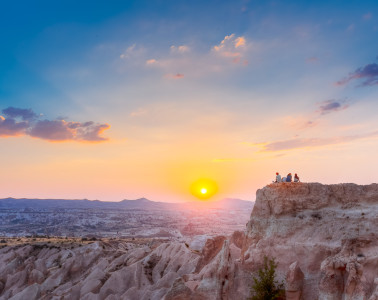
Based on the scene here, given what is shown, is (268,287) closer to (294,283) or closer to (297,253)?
(294,283)

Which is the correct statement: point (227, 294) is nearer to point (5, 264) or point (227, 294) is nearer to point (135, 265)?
point (135, 265)

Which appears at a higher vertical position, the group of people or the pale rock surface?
the group of people

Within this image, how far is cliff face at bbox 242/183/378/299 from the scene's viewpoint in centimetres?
1852

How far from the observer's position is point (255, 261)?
24.0 metres

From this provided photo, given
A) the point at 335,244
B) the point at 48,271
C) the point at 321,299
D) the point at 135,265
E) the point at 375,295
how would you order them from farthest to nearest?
the point at 48,271 → the point at 135,265 → the point at 335,244 → the point at 321,299 → the point at 375,295

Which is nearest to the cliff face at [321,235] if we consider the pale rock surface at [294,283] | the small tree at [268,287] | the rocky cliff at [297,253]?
the rocky cliff at [297,253]

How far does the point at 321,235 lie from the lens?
22125mm

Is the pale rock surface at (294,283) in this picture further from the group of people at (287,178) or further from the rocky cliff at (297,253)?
the group of people at (287,178)

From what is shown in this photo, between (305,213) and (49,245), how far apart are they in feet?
175

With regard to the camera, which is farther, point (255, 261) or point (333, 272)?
point (255, 261)

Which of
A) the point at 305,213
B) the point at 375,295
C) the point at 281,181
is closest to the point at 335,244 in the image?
the point at 305,213

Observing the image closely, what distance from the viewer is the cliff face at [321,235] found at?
18.5 meters

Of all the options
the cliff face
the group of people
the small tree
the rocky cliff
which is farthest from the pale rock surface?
the group of people

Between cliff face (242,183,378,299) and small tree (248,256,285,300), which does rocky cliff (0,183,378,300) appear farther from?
small tree (248,256,285,300)
